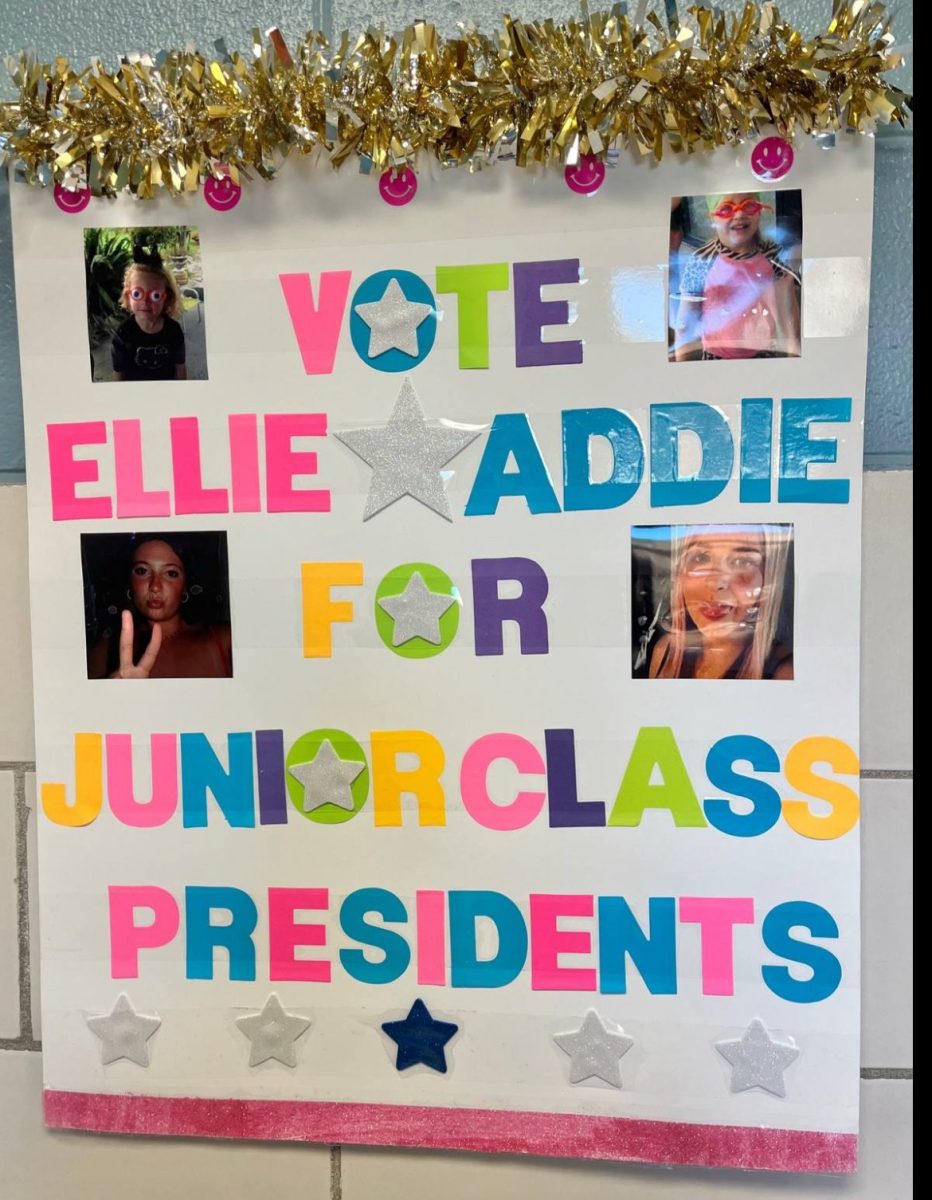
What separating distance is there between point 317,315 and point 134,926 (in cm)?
59

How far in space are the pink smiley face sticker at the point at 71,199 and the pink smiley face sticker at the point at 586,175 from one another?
0.43 m

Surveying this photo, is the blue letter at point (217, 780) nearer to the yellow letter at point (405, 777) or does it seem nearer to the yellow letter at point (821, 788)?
the yellow letter at point (405, 777)

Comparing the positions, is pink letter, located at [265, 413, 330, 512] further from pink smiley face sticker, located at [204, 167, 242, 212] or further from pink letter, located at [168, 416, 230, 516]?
pink smiley face sticker, located at [204, 167, 242, 212]

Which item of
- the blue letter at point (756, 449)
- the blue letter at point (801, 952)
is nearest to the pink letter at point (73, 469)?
the blue letter at point (756, 449)

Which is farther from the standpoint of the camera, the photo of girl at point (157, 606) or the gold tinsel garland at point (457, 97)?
the photo of girl at point (157, 606)

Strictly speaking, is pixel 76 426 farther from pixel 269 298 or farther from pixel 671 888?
pixel 671 888

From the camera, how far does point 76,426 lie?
0.85m

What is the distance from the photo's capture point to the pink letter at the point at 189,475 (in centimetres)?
84

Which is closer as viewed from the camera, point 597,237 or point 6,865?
point 597,237

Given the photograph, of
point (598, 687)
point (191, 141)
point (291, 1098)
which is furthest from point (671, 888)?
point (191, 141)

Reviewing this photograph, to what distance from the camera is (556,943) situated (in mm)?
829

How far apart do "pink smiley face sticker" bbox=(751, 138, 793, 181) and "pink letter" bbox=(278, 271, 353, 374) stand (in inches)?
14.2

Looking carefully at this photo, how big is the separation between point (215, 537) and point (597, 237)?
427 mm

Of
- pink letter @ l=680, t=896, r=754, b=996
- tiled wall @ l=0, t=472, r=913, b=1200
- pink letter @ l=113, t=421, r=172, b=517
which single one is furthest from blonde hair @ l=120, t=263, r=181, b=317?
pink letter @ l=680, t=896, r=754, b=996
